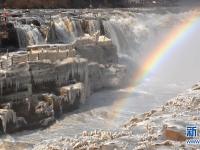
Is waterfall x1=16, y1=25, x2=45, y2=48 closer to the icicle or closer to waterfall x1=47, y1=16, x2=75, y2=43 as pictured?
waterfall x1=47, y1=16, x2=75, y2=43

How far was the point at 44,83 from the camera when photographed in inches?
832

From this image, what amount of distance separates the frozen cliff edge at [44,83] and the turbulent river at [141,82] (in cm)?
54

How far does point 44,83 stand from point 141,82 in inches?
392

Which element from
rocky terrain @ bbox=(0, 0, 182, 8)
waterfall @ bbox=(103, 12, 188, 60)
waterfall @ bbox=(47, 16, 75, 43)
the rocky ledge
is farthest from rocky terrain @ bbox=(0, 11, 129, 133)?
rocky terrain @ bbox=(0, 0, 182, 8)

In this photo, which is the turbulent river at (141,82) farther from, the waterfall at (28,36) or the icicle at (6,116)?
the waterfall at (28,36)

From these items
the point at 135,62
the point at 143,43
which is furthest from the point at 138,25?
the point at 135,62

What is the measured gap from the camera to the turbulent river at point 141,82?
1936cm

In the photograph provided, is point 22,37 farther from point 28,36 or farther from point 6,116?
point 6,116

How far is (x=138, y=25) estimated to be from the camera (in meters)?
41.8

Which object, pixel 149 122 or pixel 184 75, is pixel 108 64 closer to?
pixel 184 75

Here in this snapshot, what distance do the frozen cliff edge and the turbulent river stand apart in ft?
1.76

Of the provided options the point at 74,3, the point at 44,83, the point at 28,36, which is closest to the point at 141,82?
the point at 28,36

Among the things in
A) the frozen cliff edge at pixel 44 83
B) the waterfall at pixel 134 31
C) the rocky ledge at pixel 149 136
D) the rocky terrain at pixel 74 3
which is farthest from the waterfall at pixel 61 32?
the rocky terrain at pixel 74 3

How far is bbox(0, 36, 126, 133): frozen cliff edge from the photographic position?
18.9 m
